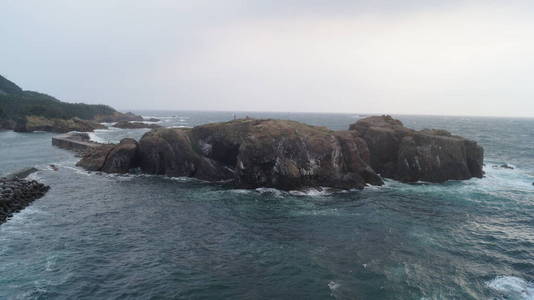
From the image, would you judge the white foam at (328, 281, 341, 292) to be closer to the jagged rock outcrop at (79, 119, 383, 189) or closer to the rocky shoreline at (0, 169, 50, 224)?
the jagged rock outcrop at (79, 119, 383, 189)

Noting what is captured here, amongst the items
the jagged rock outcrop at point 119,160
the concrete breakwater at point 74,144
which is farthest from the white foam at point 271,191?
the concrete breakwater at point 74,144

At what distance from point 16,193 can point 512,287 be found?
5787 cm

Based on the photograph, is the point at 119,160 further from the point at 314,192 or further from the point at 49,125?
the point at 49,125

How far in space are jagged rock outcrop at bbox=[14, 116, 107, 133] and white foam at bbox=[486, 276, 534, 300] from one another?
15656 centimetres

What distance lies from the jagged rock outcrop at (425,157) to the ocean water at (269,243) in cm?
508

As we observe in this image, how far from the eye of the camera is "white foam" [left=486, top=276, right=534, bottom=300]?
80.2 feet

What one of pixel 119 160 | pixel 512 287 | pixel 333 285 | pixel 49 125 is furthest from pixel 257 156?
pixel 49 125

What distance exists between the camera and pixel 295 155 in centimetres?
5491

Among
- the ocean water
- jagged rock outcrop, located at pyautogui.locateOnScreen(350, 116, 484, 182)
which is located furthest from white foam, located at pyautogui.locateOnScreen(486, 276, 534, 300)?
jagged rock outcrop, located at pyautogui.locateOnScreen(350, 116, 484, 182)

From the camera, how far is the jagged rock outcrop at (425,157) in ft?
198

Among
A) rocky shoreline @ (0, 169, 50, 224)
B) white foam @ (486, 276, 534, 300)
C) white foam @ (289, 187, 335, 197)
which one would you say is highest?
rocky shoreline @ (0, 169, 50, 224)

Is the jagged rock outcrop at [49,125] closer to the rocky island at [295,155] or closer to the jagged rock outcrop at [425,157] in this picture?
the rocky island at [295,155]

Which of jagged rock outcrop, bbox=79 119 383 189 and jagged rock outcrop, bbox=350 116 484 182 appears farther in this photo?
jagged rock outcrop, bbox=350 116 484 182

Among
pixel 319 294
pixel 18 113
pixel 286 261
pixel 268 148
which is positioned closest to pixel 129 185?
pixel 268 148
